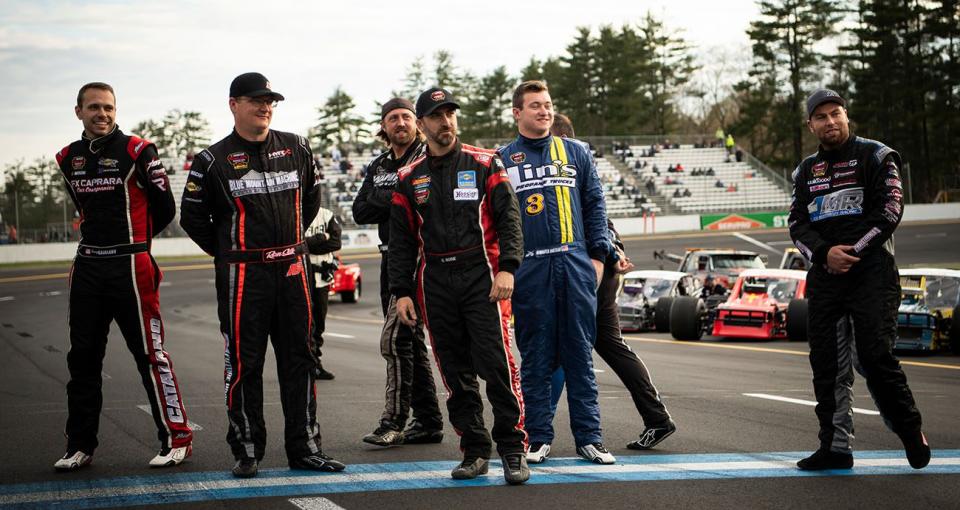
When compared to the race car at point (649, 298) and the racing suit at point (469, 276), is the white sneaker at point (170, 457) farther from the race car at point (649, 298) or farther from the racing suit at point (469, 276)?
the race car at point (649, 298)

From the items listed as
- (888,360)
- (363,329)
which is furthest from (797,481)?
(363,329)

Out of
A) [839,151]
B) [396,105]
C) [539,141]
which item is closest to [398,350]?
[396,105]

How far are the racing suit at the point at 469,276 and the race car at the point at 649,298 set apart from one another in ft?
45.0

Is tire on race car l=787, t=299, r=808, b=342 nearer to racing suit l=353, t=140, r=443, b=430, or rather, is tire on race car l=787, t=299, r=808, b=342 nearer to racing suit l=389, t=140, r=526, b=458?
racing suit l=353, t=140, r=443, b=430

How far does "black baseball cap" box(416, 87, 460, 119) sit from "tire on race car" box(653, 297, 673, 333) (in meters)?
13.8

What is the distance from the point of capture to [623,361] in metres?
7.11

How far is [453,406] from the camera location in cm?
625

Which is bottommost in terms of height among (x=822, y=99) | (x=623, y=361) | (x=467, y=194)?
(x=623, y=361)

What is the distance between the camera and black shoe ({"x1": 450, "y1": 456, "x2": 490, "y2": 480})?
5.98m

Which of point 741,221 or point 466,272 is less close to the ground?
point 466,272

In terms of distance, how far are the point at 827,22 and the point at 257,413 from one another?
80.9 meters

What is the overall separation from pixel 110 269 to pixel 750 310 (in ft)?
42.3

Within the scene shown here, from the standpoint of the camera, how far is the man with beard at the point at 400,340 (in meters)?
7.42

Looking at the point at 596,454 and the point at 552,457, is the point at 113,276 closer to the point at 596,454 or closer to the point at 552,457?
the point at 552,457
